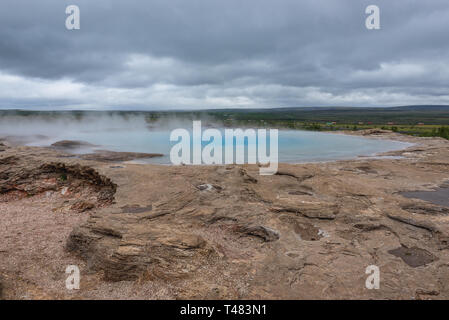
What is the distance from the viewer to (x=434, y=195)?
9.71 meters

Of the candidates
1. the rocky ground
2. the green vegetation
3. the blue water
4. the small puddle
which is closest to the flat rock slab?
the rocky ground

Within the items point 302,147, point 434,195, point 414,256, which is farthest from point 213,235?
point 302,147

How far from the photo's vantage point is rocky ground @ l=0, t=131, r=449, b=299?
4992mm

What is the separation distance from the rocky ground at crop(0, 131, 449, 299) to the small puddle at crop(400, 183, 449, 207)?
408 millimetres

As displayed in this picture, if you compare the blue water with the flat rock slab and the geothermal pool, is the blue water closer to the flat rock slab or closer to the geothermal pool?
the geothermal pool

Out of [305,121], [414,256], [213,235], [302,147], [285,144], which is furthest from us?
[305,121]

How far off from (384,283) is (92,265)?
210 inches

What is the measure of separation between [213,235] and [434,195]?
7.95 meters

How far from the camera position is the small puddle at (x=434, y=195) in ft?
29.4

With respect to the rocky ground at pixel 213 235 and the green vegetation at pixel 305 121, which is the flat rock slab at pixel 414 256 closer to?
the rocky ground at pixel 213 235

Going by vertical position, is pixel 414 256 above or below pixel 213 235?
below

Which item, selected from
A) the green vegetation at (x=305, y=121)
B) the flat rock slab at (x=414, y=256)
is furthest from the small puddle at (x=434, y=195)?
the green vegetation at (x=305, y=121)

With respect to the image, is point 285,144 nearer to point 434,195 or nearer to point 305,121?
point 434,195
